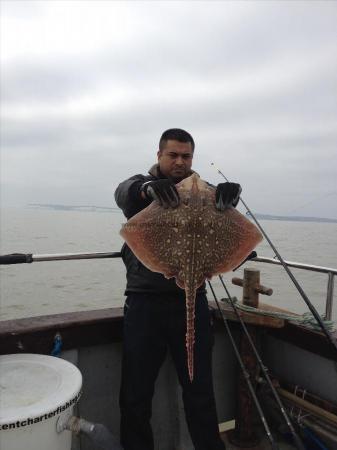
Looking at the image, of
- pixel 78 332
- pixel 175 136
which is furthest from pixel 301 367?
pixel 175 136

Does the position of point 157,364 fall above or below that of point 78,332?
below

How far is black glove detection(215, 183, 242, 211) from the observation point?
92.7 inches

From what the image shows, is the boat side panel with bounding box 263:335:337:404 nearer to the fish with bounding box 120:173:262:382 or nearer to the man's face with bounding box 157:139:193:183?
the fish with bounding box 120:173:262:382

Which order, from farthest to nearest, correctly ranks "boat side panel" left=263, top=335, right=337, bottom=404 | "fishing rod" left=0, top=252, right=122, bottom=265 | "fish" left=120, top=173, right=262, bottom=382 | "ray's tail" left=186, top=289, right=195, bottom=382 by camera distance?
"boat side panel" left=263, top=335, right=337, bottom=404
"fishing rod" left=0, top=252, right=122, bottom=265
"fish" left=120, top=173, right=262, bottom=382
"ray's tail" left=186, top=289, right=195, bottom=382

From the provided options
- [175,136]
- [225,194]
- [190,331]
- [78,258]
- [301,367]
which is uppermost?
[175,136]

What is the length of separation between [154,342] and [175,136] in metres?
1.58

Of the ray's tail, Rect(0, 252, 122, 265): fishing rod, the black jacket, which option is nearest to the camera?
the ray's tail

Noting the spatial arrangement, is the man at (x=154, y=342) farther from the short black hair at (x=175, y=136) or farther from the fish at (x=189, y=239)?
the fish at (x=189, y=239)

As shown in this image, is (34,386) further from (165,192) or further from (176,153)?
(176,153)

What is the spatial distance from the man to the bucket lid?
0.65 metres

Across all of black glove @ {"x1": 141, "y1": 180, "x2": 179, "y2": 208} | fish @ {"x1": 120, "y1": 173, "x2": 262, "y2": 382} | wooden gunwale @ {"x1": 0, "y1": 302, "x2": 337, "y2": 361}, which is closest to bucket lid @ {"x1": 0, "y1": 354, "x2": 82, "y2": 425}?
wooden gunwale @ {"x1": 0, "y1": 302, "x2": 337, "y2": 361}

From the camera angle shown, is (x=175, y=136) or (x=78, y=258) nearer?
(x=175, y=136)

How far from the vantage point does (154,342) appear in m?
2.82

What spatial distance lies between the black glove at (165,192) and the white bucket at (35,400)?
1.16 m
